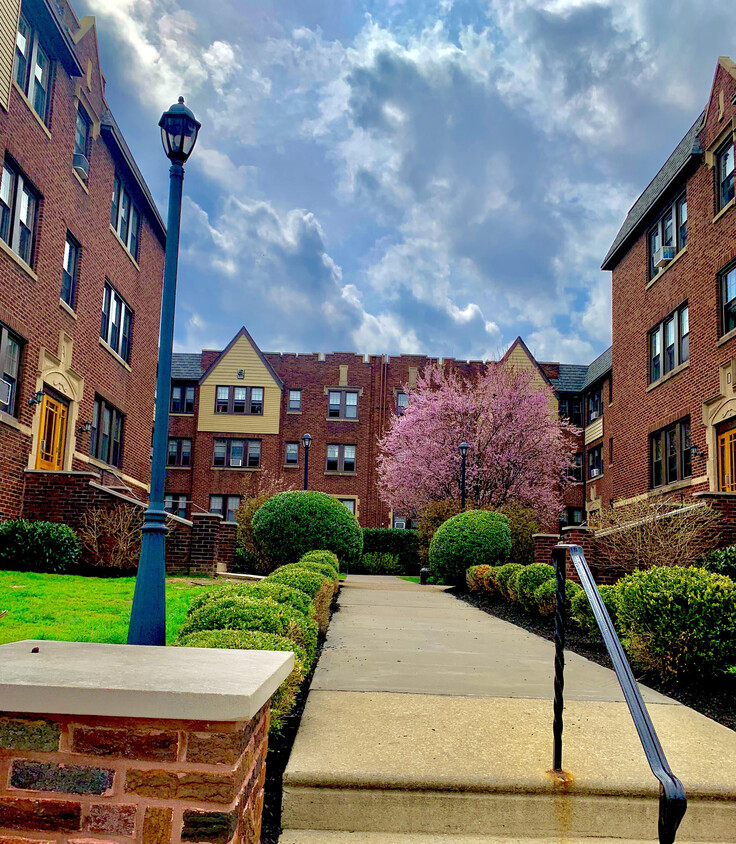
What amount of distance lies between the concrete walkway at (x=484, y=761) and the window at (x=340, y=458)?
102ft

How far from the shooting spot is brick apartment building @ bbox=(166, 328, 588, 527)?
1465 inches

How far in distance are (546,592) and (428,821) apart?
706 cm

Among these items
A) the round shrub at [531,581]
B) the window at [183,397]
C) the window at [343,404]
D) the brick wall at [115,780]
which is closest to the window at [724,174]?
the round shrub at [531,581]

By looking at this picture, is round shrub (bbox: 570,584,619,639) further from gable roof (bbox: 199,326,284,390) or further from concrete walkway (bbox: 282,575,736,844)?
gable roof (bbox: 199,326,284,390)

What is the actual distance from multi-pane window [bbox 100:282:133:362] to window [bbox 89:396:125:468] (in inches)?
71.1

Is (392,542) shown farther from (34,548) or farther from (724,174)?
(34,548)

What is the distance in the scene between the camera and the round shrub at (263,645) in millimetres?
4227

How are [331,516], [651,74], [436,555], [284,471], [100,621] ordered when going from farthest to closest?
[284,471], [651,74], [436,555], [331,516], [100,621]

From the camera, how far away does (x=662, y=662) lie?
21.7 ft

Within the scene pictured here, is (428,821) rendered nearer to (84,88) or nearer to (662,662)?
(662,662)

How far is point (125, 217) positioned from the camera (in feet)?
74.6

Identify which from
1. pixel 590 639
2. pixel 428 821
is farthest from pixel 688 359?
pixel 428 821

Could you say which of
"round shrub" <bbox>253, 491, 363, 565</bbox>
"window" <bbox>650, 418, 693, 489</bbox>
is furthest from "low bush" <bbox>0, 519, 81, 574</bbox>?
"window" <bbox>650, 418, 693, 489</bbox>

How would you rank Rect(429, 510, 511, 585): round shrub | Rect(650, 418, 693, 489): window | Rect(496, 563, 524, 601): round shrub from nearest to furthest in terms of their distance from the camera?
1. Rect(496, 563, 524, 601): round shrub
2. Rect(429, 510, 511, 585): round shrub
3. Rect(650, 418, 693, 489): window
